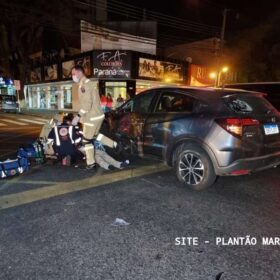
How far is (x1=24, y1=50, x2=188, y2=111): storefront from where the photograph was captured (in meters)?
23.1

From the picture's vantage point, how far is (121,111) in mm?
6641

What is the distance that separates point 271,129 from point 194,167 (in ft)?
4.53

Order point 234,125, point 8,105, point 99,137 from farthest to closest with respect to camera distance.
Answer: point 8,105, point 99,137, point 234,125

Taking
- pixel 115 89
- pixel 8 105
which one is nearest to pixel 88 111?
pixel 115 89

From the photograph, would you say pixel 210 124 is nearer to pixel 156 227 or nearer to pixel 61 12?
pixel 156 227

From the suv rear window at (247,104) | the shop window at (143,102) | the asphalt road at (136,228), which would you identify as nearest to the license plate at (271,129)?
the suv rear window at (247,104)

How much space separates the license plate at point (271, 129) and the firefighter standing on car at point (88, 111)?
3050mm

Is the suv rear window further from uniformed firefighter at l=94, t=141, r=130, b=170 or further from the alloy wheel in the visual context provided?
uniformed firefighter at l=94, t=141, r=130, b=170

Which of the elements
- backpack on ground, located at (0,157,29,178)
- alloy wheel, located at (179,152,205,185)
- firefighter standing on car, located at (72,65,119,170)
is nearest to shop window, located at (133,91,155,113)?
firefighter standing on car, located at (72,65,119,170)

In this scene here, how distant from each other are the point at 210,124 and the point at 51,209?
264 centimetres

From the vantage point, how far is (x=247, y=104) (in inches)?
201

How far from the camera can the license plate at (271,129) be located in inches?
191

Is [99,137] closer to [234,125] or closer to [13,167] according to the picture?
[13,167]

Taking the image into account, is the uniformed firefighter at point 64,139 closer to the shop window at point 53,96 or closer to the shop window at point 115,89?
the shop window at point 115,89
